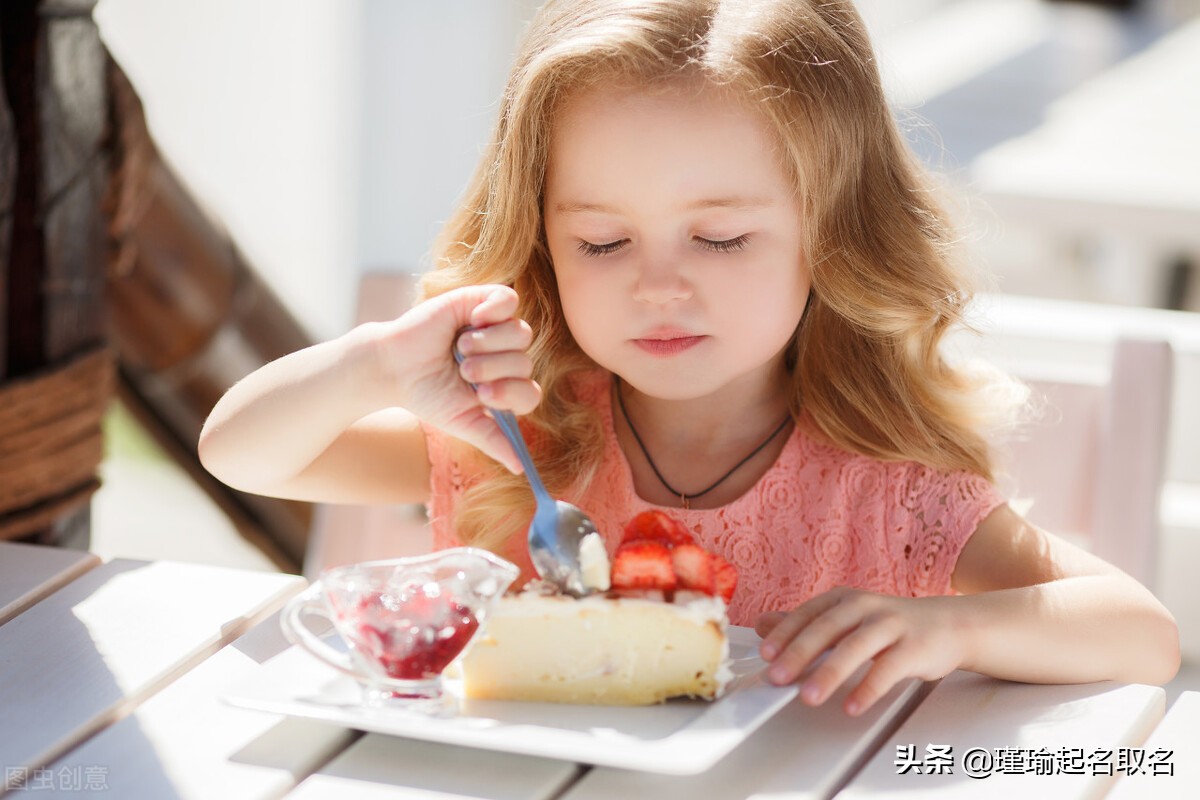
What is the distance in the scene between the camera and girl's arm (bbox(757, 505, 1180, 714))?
1.15 m

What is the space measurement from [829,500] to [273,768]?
81 centimetres

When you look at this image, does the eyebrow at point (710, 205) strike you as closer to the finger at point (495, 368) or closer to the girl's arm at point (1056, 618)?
the finger at point (495, 368)

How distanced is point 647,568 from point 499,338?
33 centimetres

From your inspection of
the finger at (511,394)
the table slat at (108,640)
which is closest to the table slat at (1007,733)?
the finger at (511,394)

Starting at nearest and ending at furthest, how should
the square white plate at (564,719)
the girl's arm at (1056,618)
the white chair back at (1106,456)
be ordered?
the square white plate at (564,719) < the girl's arm at (1056,618) < the white chair back at (1106,456)

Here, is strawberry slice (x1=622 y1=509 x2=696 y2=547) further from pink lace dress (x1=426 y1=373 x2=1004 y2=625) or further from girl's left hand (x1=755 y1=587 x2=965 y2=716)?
pink lace dress (x1=426 y1=373 x2=1004 y2=625)

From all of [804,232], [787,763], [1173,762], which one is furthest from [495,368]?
[1173,762]

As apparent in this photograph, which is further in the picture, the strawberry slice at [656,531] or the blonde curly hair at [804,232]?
the blonde curly hair at [804,232]

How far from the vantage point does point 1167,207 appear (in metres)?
3.61

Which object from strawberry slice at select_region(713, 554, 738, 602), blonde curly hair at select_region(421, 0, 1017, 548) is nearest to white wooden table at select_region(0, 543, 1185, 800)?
strawberry slice at select_region(713, 554, 738, 602)

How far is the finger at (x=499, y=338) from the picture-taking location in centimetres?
138

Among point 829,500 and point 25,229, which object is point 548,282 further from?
point 25,229

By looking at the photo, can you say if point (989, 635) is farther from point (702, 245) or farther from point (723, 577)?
point (702, 245)

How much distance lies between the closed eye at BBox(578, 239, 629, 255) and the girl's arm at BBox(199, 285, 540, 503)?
0.41 feet
